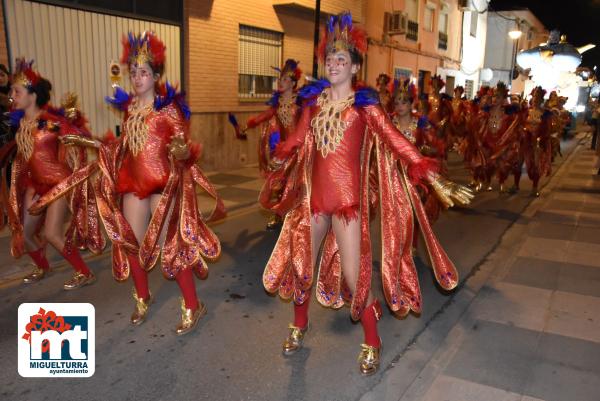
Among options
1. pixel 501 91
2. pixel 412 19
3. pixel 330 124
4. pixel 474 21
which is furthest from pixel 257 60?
pixel 474 21

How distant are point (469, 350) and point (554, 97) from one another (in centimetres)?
952

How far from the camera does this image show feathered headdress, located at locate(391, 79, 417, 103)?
564 cm

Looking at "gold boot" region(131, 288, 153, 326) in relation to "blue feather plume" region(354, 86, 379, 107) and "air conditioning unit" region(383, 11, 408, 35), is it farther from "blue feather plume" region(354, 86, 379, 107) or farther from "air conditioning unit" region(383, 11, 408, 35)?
"air conditioning unit" region(383, 11, 408, 35)

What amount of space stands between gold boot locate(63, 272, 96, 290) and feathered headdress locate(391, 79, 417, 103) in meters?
3.84

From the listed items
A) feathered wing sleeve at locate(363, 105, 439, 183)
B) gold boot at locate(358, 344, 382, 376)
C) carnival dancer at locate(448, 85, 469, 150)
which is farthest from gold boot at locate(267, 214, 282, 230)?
carnival dancer at locate(448, 85, 469, 150)

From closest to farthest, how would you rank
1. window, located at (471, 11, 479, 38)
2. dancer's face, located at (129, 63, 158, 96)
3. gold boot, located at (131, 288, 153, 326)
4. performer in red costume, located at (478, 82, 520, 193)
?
dancer's face, located at (129, 63, 158, 96) < gold boot, located at (131, 288, 153, 326) < performer in red costume, located at (478, 82, 520, 193) < window, located at (471, 11, 479, 38)

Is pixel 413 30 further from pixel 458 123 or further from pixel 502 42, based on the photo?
pixel 502 42

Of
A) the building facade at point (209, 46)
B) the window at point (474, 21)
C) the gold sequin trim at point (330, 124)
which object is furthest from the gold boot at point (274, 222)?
the window at point (474, 21)

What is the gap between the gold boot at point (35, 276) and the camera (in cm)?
505

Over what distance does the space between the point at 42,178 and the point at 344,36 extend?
10.1ft

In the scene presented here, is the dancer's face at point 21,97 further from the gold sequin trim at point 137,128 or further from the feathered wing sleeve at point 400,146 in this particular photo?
the feathered wing sleeve at point 400,146

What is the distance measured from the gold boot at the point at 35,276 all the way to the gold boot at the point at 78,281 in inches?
14.4

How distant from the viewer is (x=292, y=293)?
12.3 ft

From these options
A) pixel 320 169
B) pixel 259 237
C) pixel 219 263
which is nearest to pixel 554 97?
pixel 259 237
